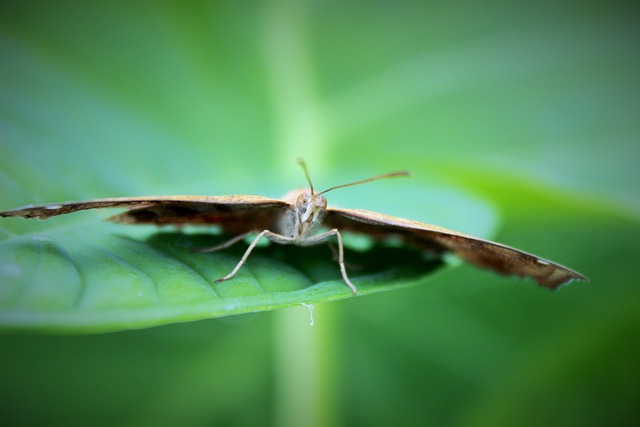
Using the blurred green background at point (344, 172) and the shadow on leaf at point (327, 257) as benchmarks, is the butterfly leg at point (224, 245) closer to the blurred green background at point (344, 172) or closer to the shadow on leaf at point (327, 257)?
the shadow on leaf at point (327, 257)

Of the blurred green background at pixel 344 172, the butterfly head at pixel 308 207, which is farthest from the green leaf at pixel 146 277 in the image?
the blurred green background at pixel 344 172

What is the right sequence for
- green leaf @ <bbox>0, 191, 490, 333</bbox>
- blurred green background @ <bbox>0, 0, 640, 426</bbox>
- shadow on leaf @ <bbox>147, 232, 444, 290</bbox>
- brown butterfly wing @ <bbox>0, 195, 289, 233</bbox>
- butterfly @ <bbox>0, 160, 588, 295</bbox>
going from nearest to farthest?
green leaf @ <bbox>0, 191, 490, 333</bbox> < brown butterfly wing @ <bbox>0, 195, 289, 233</bbox> < butterfly @ <bbox>0, 160, 588, 295</bbox> < shadow on leaf @ <bbox>147, 232, 444, 290</bbox> < blurred green background @ <bbox>0, 0, 640, 426</bbox>

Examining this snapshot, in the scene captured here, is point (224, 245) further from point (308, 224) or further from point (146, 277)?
point (146, 277)

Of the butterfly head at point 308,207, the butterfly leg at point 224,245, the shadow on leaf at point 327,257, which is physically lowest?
the shadow on leaf at point 327,257

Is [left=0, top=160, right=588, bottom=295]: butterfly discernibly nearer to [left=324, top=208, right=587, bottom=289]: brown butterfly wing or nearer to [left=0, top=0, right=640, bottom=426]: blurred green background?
[left=324, top=208, right=587, bottom=289]: brown butterfly wing

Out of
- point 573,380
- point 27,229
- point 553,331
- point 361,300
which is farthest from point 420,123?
point 27,229

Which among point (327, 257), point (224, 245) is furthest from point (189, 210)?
point (327, 257)

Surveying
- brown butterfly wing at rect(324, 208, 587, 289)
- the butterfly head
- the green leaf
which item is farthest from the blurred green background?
the butterfly head

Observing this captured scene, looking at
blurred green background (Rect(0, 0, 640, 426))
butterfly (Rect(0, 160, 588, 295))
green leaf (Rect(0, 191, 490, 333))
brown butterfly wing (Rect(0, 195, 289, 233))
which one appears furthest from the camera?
blurred green background (Rect(0, 0, 640, 426))
